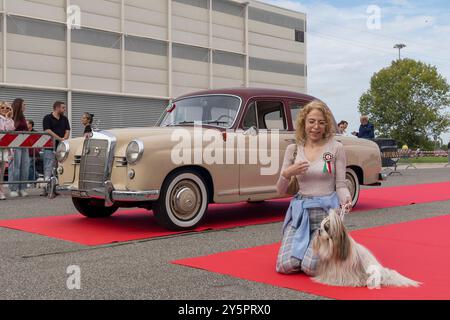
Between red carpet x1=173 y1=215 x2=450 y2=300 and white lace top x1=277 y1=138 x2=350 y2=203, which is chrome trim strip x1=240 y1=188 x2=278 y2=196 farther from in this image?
white lace top x1=277 y1=138 x2=350 y2=203

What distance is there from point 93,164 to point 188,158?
3.80ft

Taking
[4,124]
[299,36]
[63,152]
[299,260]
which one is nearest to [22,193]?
[4,124]

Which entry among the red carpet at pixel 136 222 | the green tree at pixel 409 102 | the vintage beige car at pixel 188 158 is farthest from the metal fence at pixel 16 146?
the green tree at pixel 409 102

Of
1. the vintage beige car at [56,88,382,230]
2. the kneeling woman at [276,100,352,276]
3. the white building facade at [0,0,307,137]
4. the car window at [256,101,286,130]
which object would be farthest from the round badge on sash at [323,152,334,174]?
the white building facade at [0,0,307,137]

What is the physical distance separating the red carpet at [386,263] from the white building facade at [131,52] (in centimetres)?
2413

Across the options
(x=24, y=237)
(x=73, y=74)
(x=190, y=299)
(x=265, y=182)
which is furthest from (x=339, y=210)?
(x=73, y=74)

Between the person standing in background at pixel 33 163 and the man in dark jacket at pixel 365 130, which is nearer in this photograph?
the person standing in background at pixel 33 163

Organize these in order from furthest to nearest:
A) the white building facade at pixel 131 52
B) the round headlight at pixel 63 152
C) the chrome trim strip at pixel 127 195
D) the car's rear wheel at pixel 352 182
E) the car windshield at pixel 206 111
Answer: the white building facade at pixel 131 52 → the car's rear wheel at pixel 352 182 → the car windshield at pixel 206 111 → the round headlight at pixel 63 152 → the chrome trim strip at pixel 127 195

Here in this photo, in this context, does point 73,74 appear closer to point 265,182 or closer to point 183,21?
point 183,21

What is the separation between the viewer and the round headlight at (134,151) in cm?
623

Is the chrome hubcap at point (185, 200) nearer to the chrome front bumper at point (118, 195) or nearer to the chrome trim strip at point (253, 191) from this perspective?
the chrome front bumper at point (118, 195)

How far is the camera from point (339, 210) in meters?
4.46

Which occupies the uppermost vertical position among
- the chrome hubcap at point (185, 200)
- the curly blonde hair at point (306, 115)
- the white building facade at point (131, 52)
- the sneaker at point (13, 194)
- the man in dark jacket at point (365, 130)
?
the white building facade at point (131, 52)
